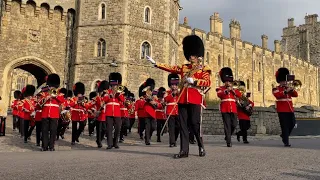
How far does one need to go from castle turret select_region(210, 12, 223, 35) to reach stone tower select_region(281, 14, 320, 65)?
2124cm

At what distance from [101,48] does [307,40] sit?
144ft

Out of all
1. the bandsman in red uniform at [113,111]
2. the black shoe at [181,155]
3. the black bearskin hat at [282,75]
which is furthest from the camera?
the black bearskin hat at [282,75]

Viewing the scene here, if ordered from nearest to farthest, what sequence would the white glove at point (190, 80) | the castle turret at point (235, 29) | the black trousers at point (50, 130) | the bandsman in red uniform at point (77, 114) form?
the white glove at point (190, 80) → the black trousers at point (50, 130) → the bandsman in red uniform at point (77, 114) → the castle turret at point (235, 29)

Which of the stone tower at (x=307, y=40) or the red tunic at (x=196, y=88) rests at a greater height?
the stone tower at (x=307, y=40)

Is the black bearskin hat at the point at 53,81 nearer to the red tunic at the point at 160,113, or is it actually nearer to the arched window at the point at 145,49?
the red tunic at the point at 160,113

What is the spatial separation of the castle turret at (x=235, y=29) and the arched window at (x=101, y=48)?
84.9 feet

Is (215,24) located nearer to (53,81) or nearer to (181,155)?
(53,81)

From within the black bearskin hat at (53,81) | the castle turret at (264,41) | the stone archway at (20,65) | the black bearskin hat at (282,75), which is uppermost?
the castle turret at (264,41)

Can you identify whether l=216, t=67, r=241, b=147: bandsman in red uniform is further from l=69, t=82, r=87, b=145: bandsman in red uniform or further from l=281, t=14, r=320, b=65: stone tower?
l=281, t=14, r=320, b=65: stone tower

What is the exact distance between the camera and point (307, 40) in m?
57.3

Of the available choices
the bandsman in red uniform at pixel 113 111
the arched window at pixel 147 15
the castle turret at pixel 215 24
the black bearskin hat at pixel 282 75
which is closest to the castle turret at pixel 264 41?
the castle turret at pixel 215 24

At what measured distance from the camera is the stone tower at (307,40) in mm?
57062

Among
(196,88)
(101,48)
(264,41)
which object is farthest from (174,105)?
(264,41)

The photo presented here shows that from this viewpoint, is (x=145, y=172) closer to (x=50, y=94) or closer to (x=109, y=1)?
(x=50, y=94)
